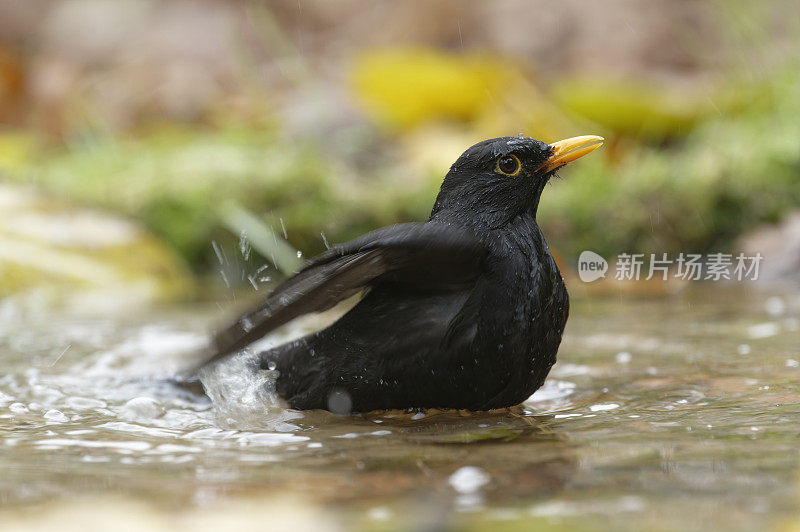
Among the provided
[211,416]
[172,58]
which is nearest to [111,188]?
[211,416]

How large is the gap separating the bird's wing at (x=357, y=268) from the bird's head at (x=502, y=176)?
320mm

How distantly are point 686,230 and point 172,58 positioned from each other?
1095cm

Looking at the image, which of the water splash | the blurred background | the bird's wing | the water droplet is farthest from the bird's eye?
the water droplet

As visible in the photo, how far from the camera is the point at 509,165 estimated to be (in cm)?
319

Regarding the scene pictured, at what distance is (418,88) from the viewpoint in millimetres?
10039

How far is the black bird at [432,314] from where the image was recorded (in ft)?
8.80

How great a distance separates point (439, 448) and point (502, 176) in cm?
119

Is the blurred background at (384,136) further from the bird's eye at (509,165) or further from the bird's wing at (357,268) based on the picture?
the bird's wing at (357,268)

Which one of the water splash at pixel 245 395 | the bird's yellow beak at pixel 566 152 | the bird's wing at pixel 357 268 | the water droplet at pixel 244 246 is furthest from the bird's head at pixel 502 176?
the water droplet at pixel 244 246

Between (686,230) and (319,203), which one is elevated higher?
(319,203)

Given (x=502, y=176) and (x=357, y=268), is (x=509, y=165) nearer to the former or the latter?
(x=502, y=176)

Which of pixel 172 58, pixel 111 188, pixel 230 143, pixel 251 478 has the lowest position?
pixel 251 478

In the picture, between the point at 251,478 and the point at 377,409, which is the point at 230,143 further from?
the point at 251,478

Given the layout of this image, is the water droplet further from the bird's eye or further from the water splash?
the bird's eye
